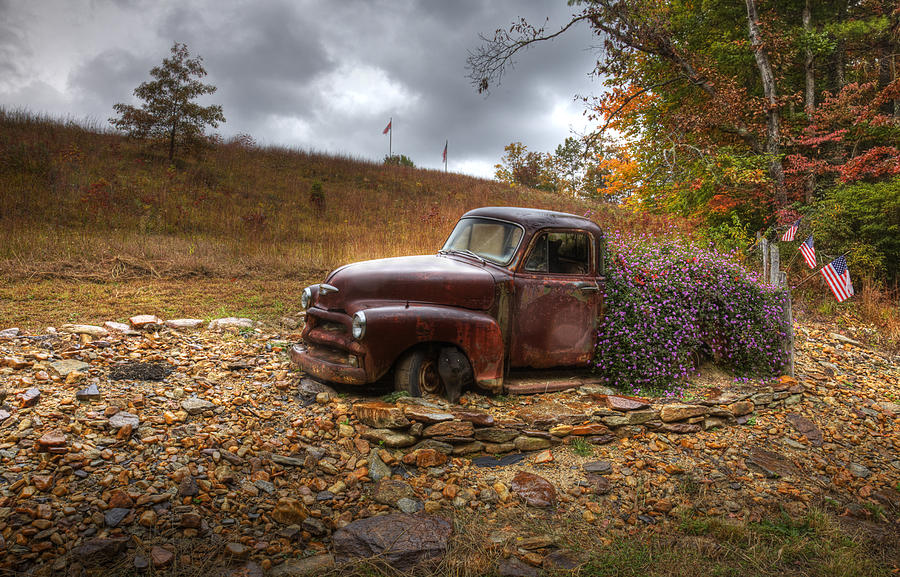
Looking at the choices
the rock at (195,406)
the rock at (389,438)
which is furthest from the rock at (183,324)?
the rock at (389,438)

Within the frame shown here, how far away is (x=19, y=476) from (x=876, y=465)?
5902 mm

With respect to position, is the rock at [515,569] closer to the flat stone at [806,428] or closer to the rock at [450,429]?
the rock at [450,429]

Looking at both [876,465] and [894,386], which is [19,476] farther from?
[894,386]

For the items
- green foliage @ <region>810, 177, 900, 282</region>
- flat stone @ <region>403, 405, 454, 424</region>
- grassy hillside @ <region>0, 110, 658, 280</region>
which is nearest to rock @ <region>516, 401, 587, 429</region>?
flat stone @ <region>403, 405, 454, 424</region>

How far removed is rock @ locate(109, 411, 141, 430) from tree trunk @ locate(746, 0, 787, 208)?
11771 mm

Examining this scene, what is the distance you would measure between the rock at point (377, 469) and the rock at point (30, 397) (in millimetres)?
2312

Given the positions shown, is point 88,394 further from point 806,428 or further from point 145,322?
point 806,428

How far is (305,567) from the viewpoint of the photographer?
7.84 feet

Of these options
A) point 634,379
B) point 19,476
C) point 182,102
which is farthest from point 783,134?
point 182,102

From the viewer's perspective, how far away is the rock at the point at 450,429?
3.62 m

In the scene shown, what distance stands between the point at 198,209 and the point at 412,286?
540 inches

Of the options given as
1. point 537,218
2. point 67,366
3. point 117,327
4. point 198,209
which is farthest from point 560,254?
point 198,209

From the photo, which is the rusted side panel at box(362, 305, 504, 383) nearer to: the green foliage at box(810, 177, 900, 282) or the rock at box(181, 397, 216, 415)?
the rock at box(181, 397, 216, 415)

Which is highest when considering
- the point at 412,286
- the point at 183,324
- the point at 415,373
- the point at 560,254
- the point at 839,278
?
the point at 560,254
